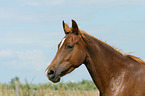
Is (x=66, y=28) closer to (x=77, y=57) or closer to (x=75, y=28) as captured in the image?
(x=75, y=28)

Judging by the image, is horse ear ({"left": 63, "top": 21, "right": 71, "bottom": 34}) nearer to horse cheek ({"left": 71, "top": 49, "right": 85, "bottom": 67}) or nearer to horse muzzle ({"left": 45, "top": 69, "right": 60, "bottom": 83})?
horse cheek ({"left": 71, "top": 49, "right": 85, "bottom": 67})

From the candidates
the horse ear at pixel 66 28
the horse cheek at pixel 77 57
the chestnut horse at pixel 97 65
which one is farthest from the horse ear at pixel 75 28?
the horse cheek at pixel 77 57

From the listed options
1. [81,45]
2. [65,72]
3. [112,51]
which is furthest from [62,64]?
[112,51]

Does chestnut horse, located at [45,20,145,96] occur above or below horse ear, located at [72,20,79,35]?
below

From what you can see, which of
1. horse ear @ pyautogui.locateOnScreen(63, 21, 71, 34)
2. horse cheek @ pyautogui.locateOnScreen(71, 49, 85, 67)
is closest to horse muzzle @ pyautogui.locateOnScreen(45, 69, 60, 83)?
horse cheek @ pyautogui.locateOnScreen(71, 49, 85, 67)

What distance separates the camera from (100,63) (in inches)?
214

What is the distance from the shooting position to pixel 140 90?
5.40 m

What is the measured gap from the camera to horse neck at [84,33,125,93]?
5.42 meters

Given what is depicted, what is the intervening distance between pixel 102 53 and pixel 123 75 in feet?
2.20

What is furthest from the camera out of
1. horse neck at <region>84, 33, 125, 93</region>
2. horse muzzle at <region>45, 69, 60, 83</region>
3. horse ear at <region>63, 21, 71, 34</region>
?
horse ear at <region>63, 21, 71, 34</region>

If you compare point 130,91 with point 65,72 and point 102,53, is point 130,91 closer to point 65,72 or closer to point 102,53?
point 102,53

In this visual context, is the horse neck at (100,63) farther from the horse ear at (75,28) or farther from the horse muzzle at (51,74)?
the horse muzzle at (51,74)

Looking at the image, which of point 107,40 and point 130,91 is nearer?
point 130,91

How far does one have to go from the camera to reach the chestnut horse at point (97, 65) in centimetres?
537
